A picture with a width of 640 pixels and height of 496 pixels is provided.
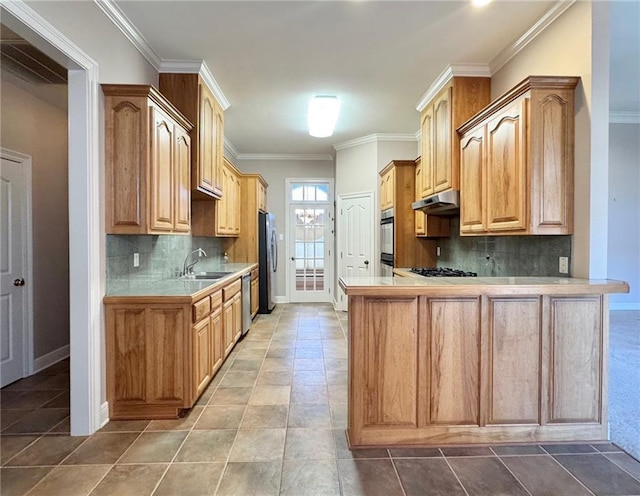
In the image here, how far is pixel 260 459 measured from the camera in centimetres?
202

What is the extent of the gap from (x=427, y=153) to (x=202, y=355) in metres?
3.01

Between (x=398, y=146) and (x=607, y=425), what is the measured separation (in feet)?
14.5

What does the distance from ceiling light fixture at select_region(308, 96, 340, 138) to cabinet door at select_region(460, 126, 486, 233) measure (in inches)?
61.1

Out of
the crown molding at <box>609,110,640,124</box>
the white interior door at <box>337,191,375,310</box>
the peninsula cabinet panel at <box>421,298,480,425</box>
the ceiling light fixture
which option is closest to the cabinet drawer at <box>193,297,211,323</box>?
the peninsula cabinet panel at <box>421,298,480,425</box>

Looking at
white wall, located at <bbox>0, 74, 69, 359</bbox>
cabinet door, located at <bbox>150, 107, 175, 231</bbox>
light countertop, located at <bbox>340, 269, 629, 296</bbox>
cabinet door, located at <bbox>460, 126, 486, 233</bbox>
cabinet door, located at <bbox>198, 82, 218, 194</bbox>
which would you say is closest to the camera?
light countertop, located at <bbox>340, 269, 629, 296</bbox>

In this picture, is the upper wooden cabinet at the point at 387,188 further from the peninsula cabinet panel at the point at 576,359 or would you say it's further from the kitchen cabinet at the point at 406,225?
the peninsula cabinet panel at the point at 576,359

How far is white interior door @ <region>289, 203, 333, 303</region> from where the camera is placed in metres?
7.02

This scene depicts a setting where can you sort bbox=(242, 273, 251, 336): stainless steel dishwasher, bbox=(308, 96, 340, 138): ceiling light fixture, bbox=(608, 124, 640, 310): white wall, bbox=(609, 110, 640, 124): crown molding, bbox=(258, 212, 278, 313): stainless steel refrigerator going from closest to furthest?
bbox=(308, 96, 340, 138): ceiling light fixture, bbox=(242, 273, 251, 336): stainless steel dishwasher, bbox=(609, 110, 640, 124): crown molding, bbox=(608, 124, 640, 310): white wall, bbox=(258, 212, 278, 313): stainless steel refrigerator

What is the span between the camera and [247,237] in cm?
586

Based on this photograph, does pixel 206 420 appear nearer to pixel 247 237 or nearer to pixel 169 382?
pixel 169 382

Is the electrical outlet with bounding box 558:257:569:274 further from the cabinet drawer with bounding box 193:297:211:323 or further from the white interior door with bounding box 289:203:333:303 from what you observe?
the white interior door with bounding box 289:203:333:303

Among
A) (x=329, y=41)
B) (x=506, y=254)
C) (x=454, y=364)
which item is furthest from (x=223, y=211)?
(x=454, y=364)

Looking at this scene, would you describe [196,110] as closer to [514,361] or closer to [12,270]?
[12,270]

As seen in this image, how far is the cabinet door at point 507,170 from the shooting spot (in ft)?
7.75
